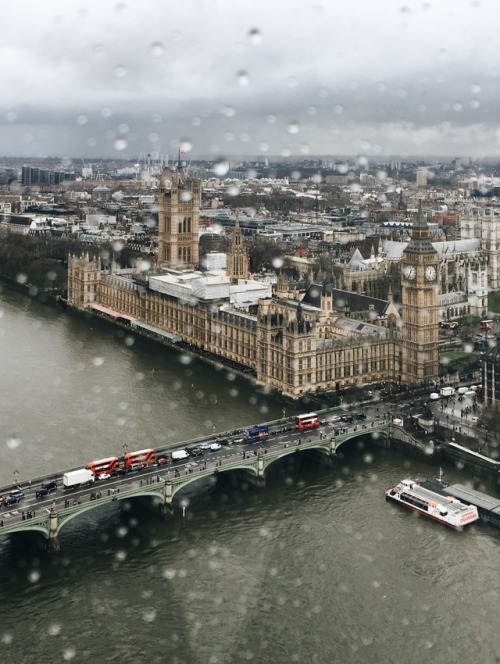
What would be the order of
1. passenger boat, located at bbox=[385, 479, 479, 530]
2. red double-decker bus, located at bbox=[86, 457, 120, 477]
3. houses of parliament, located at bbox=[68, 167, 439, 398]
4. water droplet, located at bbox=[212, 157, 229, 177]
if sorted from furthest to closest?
water droplet, located at bbox=[212, 157, 229, 177]
houses of parliament, located at bbox=[68, 167, 439, 398]
red double-decker bus, located at bbox=[86, 457, 120, 477]
passenger boat, located at bbox=[385, 479, 479, 530]

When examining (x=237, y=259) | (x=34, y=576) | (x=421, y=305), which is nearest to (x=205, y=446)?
(x=34, y=576)

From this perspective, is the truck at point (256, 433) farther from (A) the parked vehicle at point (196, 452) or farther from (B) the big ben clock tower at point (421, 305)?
(B) the big ben clock tower at point (421, 305)

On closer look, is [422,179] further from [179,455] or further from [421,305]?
[179,455]

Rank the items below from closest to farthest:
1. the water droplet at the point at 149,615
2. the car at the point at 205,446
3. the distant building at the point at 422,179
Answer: the water droplet at the point at 149,615, the car at the point at 205,446, the distant building at the point at 422,179

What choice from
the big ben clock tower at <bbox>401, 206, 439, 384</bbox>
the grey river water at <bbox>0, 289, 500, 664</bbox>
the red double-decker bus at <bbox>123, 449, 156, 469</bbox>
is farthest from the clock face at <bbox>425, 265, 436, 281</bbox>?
the red double-decker bus at <bbox>123, 449, 156, 469</bbox>

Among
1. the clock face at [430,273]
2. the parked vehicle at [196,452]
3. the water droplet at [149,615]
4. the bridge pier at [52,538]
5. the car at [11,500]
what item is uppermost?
the clock face at [430,273]

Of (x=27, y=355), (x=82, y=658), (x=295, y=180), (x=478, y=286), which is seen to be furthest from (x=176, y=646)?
(x=295, y=180)

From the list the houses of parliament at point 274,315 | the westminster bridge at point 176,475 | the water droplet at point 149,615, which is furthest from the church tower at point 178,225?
the water droplet at point 149,615

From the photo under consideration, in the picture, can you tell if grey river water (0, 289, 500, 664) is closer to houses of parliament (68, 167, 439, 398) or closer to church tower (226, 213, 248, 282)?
houses of parliament (68, 167, 439, 398)
